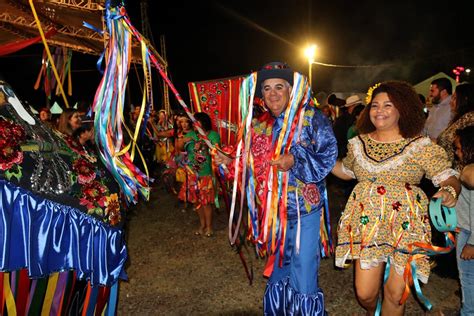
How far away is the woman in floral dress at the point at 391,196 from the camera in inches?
94.3

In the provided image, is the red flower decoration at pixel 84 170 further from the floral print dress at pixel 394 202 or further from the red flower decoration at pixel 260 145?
the floral print dress at pixel 394 202

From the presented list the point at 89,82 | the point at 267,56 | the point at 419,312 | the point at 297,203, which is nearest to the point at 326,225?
the point at 297,203

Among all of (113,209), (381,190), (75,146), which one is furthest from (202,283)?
(75,146)

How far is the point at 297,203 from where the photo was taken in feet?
8.36

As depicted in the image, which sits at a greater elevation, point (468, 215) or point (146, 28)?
point (146, 28)

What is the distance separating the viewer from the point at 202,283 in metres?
3.77

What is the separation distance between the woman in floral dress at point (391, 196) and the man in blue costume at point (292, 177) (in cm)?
26

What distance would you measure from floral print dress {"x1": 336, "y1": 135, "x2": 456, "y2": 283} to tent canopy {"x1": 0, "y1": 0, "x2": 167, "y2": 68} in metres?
3.08

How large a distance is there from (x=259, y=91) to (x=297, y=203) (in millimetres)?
878

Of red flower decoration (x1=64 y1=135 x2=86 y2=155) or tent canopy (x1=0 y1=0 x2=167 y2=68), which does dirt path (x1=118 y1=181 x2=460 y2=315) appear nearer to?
red flower decoration (x1=64 y1=135 x2=86 y2=155)

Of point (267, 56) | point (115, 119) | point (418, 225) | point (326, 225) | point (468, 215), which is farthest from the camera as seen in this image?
point (267, 56)

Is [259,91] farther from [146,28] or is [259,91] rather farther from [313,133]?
[146,28]

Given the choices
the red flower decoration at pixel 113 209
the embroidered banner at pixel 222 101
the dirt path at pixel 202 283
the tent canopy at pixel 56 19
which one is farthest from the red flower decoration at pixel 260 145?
the tent canopy at pixel 56 19

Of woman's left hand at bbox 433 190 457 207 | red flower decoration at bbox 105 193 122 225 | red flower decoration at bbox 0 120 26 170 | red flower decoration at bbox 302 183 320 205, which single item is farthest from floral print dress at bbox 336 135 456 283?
red flower decoration at bbox 0 120 26 170
